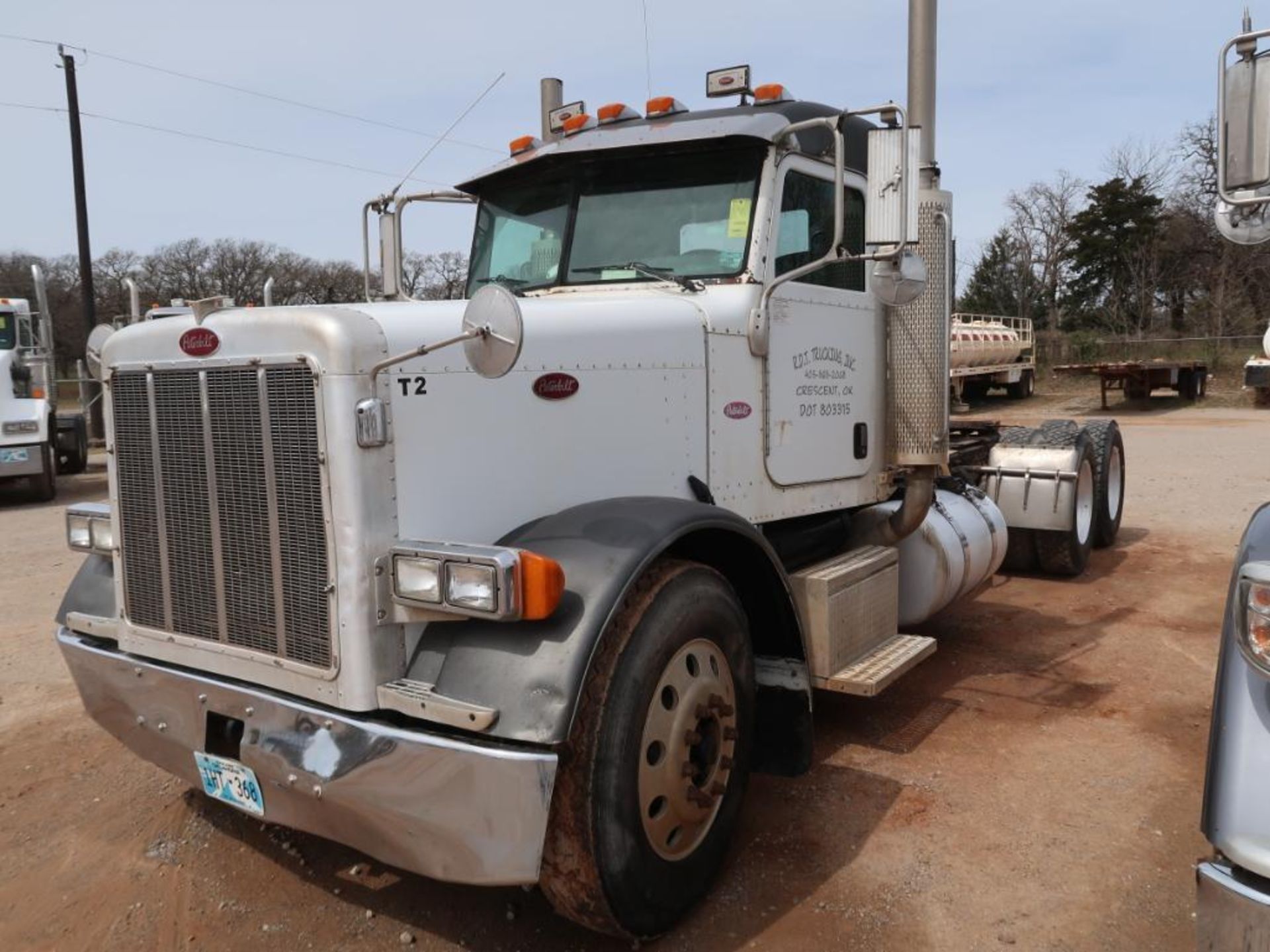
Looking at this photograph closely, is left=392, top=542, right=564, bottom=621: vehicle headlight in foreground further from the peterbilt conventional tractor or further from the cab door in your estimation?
the cab door

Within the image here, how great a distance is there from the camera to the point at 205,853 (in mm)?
3695

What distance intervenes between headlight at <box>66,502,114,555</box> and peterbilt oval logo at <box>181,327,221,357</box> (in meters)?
0.88

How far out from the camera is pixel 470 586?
8.53 feet

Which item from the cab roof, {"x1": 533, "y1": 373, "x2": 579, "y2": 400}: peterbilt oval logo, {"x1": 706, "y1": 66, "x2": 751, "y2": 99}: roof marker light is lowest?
{"x1": 533, "y1": 373, "x2": 579, "y2": 400}: peterbilt oval logo

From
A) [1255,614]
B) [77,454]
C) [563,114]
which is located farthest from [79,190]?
[1255,614]

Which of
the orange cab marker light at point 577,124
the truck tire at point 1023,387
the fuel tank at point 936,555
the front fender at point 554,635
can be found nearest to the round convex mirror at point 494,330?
the front fender at point 554,635

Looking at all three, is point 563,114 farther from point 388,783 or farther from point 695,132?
point 388,783

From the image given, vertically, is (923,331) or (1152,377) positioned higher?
(923,331)

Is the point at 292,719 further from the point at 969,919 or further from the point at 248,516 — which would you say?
the point at 969,919

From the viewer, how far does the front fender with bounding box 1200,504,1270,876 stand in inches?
82.5

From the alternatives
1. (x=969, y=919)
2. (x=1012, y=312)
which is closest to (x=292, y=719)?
A: (x=969, y=919)

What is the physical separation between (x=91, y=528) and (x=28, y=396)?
39.5 ft

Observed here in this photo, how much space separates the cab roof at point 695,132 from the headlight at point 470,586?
91.0 inches

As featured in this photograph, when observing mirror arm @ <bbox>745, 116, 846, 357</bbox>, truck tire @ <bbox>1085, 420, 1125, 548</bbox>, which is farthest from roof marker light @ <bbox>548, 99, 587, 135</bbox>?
truck tire @ <bbox>1085, 420, 1125, 548</bbox>
